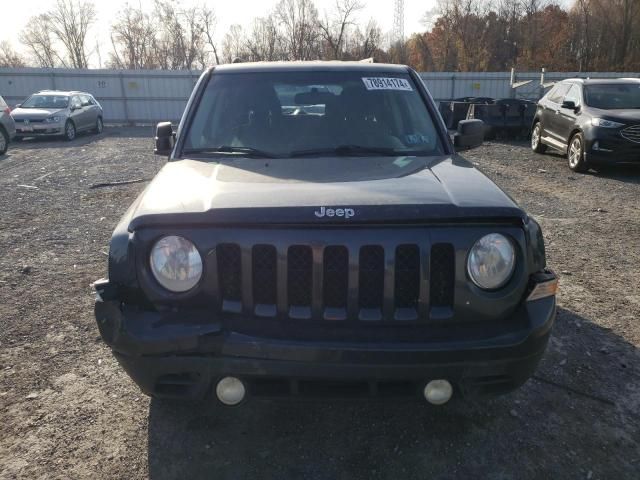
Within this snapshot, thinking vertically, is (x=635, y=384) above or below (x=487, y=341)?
below

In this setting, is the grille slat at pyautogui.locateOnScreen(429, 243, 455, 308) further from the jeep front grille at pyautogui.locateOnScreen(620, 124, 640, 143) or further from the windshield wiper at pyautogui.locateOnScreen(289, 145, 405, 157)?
the jeep front grille at pyautogui.locateOnScreen(620, 124, 640, 143)

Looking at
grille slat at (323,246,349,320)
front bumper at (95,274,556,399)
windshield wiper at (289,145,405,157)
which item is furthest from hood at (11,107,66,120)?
grille slat at (323,246,349,320)

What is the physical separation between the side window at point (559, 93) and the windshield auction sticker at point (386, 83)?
954 centimetres

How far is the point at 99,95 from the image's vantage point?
2506 centimetres

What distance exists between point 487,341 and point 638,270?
3936 mm

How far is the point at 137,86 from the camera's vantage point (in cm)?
2500

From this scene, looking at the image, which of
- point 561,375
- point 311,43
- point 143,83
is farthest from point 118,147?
point 311,43

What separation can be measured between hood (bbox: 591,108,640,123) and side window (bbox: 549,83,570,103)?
1.68 meters

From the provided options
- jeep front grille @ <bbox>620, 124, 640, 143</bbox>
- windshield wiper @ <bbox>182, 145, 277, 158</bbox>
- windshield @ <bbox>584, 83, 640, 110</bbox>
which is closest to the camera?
windshield wiper @ <bbox>182, 145, 277, 158</bbox>

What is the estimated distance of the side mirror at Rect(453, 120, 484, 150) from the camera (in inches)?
156

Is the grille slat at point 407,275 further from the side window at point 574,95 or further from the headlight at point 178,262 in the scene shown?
the side window at point 574,95

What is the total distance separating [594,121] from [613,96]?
1.29 m

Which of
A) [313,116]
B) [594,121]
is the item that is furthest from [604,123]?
[313,116]

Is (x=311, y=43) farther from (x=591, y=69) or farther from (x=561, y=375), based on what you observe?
(x=561, y=375)
